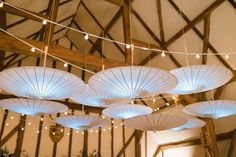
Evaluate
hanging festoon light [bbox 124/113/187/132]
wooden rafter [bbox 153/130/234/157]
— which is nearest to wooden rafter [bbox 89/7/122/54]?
hanging festoon light [bbox 124/113/187/132]

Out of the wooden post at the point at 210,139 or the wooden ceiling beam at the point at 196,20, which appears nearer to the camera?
the wooden ceiling beam at the point at 196,20

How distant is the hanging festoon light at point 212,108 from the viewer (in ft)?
14.8

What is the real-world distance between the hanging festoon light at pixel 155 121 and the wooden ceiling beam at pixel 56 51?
2.08 metres

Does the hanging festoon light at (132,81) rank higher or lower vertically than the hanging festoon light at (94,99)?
lower

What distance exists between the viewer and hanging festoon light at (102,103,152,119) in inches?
198

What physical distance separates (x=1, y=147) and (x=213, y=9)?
7675 mm

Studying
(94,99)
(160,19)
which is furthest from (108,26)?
(94,99)

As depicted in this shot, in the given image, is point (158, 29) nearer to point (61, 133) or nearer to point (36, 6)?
point (36, 6)

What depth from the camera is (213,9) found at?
6641mm

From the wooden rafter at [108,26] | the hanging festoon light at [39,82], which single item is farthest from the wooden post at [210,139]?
the hanging festoon light at [39,82]

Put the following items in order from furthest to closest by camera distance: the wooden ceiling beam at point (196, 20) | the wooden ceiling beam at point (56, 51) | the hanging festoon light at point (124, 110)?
the wooden ceiling beam at point (196, 20)
the wooden ceiling beam at point (56, 51)
the hanging festoon light at point (124, 110)

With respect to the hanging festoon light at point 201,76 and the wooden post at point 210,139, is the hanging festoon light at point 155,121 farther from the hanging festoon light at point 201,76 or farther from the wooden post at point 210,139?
the wooden post at point 210,139

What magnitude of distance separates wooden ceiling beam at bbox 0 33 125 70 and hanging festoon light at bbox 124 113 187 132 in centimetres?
208

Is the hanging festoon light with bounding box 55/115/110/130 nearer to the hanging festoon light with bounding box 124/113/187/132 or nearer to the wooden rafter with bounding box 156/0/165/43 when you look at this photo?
the hanging festoon light with bounding box 124/113/187/132
